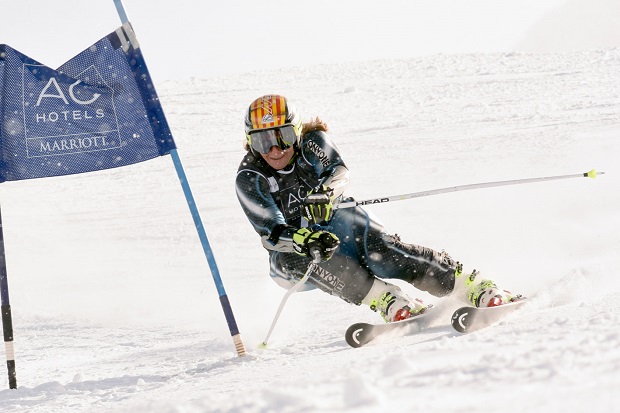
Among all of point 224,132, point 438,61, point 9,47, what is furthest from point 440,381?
point 438,61

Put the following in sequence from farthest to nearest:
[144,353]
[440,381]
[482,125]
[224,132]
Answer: [224,132]
[482,125]
[144,353]
[440,381]

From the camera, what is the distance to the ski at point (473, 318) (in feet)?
12.8

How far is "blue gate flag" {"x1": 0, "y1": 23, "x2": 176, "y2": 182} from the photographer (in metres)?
4.96

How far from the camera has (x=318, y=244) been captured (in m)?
4.31

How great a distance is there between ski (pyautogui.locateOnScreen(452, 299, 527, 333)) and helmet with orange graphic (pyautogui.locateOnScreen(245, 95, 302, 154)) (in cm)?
162

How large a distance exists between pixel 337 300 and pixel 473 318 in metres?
2.56

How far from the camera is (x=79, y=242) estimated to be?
9.84 meters

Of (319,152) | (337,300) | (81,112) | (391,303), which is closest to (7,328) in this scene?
(81,112)

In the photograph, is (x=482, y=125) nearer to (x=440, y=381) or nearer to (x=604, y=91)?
(x=604, y=91)

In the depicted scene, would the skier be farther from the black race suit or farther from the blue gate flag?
the blue gate flag

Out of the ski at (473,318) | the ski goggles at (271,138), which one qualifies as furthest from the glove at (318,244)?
the ski at (473,318)

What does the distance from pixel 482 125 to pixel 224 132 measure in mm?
5769

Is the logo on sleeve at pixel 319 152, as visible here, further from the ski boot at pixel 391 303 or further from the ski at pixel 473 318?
the ski at pixel 473 318

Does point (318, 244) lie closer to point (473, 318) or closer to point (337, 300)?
point (473, 318)
